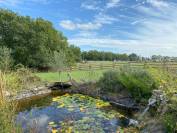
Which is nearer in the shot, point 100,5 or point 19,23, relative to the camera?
point 100,5

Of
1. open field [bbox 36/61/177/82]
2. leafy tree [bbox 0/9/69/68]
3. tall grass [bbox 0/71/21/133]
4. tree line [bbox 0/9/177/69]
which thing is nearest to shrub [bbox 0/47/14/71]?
open field [bbox 36/61/177/82]

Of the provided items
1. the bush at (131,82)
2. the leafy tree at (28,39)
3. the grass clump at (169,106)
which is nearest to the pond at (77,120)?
the grass clump at (169,106)

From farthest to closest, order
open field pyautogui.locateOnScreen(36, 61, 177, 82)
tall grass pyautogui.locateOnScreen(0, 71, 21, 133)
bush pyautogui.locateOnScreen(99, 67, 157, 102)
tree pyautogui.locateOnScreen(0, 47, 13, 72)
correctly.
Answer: open field pyautogui.locateOnScreen(36, 61, 177, 82) < bush pyautogui.locateOnScreen(99, 67, 157, 102) < tree pyautogui.locateOnScreen(0, 47, 13, 72) < tall grass pyautogui.locateOnScreen(0, 71, 21, 133)

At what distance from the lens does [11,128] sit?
4516mm

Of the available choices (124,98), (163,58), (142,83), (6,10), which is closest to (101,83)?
(124,98)

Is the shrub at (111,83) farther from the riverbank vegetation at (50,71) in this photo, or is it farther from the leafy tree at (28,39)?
the leafy tree at (28,39)

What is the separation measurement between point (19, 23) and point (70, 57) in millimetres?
8767

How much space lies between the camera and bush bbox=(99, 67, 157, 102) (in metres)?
12.7

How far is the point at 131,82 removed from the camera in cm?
1369

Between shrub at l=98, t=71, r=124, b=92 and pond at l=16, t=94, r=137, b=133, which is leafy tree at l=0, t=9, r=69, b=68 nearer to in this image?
shrub at l=98, t=71, r=124, b=92

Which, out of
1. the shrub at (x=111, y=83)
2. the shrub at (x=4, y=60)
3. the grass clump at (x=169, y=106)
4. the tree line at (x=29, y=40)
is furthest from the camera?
the tree line at (x=29, y=40)

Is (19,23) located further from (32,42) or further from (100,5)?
(100,5)

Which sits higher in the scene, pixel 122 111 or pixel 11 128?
pixel 11 128

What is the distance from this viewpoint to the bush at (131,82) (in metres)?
12.7
